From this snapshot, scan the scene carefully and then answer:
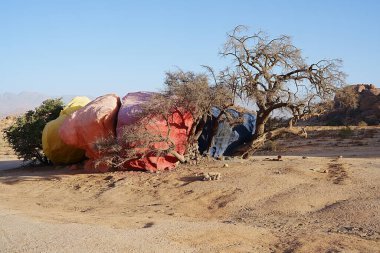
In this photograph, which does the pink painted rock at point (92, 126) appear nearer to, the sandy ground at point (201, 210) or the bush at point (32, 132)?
the sandy ground at point (201, 210)

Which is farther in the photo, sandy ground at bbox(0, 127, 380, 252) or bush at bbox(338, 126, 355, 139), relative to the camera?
bush at bbox(338, 126, 355, 139)

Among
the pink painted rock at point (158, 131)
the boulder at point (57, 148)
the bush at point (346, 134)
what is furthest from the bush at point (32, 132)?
the bush at point (346, 134)

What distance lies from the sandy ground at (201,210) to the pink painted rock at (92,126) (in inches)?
32.6

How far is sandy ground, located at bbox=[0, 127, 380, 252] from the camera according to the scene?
6.57 meters

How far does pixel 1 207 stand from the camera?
10102mm

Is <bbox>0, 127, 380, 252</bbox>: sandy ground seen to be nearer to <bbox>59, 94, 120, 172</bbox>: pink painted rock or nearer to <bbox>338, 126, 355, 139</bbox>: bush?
<bbox>59, 94, 120, 172</bbox>: pink painted rock

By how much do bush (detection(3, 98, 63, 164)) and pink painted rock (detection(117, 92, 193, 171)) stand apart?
5667mm

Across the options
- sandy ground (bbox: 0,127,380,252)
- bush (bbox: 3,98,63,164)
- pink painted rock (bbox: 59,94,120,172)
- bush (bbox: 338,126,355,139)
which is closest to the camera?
sandy ground (bbox: 0,127,380,252)

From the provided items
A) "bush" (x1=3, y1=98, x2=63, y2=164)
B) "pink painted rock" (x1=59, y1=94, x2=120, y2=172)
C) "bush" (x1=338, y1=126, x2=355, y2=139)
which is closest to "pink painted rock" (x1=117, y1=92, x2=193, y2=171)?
"pink painted rock" (x1=59, y1=94, x2=120, y2=172)

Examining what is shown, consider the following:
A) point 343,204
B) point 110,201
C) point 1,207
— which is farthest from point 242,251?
point 1,207

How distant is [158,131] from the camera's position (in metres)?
12.9

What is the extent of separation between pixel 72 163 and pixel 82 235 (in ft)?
34.2

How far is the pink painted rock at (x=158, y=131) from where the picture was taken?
13.0 meters

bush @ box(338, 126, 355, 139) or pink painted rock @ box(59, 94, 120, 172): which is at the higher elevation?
pink painted rock @ box(59, 94, 120, 172)
